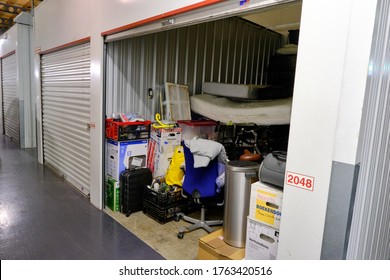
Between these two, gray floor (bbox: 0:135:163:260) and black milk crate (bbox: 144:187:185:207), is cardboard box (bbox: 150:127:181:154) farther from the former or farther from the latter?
gray floor (bbox: 0:135:163:260)

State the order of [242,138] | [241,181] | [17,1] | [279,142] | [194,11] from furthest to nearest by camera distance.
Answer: [17,1], [279,142], [242,138], [241,181], [194,11]

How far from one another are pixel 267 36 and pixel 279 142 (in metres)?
2.64

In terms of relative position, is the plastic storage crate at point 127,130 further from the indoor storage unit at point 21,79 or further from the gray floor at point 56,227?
the indoor storage unit at point 21,79

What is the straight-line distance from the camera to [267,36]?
5703 millimetres

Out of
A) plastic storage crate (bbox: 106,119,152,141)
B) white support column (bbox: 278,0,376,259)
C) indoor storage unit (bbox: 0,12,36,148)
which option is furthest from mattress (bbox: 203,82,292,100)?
indoor storage unit (bbox: 0,12,36,148)

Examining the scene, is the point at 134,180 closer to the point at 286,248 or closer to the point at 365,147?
the point at 286,248

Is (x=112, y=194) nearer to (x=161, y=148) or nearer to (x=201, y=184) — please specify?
(x=161, y=148)

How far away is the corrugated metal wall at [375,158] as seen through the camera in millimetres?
1406

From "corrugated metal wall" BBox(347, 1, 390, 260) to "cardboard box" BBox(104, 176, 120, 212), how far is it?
2.61 metres

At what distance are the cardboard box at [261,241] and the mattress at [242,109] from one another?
179 centimetres

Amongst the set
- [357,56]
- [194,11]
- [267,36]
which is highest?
[267,36]

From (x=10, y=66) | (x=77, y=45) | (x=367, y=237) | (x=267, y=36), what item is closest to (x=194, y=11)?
(x=367, y=237)

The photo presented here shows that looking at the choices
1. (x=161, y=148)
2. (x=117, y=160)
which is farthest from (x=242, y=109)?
(x=117, y=160)

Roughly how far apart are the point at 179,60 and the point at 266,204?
2891 millimetres
